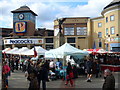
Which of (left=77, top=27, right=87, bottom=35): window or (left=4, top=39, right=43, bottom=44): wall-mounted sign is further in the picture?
(left=77, top=27, right=87, bottom=35): window

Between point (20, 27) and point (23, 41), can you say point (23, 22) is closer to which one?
point (20, 27)

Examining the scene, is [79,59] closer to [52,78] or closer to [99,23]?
[52,78]

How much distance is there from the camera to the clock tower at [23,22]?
53.0 metres

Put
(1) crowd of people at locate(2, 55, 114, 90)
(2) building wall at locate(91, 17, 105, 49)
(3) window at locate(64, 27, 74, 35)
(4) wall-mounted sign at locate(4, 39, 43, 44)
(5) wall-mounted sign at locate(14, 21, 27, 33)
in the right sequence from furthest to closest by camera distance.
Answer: (3) window at locate(64, 27, 74, 35)
(5) wall-mounted sign at locate(14, 21, 27, 33)
(4) wall-mounted sign at locate(4, 39, 43, 44)
(2) building wall at locate(91, 17, 105, 49)
(1) crowd of people at locate(2, 55, 114, 90)

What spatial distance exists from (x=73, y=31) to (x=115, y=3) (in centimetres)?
2393

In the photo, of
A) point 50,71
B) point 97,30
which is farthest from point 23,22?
point 50,71

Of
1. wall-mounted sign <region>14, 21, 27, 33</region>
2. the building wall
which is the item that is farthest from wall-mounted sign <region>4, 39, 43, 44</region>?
the building wall

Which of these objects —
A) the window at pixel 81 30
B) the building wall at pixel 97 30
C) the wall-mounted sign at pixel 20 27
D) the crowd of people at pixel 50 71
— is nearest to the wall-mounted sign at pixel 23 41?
the wall-mounted sign at pixel 20 27

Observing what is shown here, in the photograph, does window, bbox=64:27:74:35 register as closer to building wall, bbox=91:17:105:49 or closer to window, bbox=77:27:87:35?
window, bbox=77:27:87:35

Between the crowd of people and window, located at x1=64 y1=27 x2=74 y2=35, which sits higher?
window, located at x1=64 y1=27 x2=74 y2=35

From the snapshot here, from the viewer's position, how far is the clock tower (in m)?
53.0

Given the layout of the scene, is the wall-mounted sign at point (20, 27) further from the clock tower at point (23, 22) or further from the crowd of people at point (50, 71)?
the crowd of people at point (50, 71)

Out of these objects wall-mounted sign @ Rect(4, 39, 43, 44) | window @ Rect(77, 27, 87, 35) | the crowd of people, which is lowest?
the crowd of people

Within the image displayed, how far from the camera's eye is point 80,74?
16.2m
